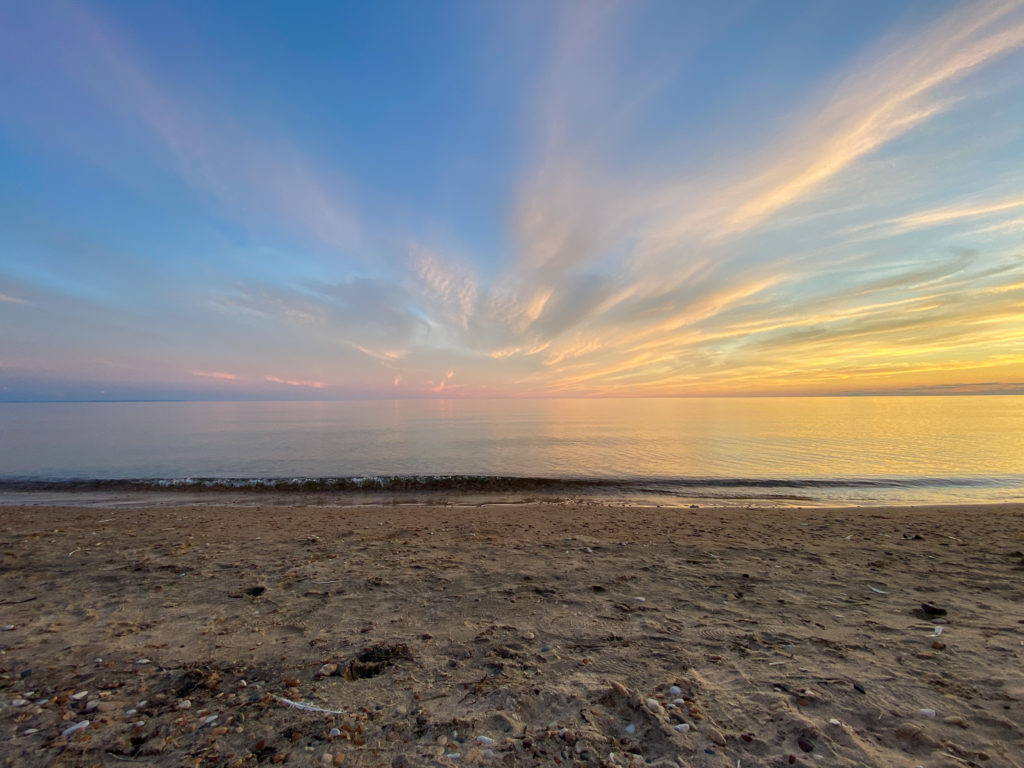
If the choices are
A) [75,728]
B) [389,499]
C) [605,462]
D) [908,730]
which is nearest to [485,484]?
[389,499]

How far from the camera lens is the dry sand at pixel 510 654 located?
136 inches

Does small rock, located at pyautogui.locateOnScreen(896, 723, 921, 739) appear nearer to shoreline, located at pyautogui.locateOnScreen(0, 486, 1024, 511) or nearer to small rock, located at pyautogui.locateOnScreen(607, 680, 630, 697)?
small rock, located at pyautogui.locateOnScreen(607, 680, 630, 697)

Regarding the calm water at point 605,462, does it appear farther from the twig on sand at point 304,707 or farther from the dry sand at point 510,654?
the twig on sand at point 304,707

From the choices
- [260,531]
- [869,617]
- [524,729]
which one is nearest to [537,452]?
[260,531]

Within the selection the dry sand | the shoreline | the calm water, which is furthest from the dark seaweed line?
the dry sand

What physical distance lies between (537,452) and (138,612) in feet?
107

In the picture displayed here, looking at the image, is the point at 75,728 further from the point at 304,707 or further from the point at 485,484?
the point at 485,484

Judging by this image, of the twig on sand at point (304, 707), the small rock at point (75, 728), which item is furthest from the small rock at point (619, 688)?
the small rock at point (75, 728)

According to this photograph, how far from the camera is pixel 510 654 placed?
16.2 feet

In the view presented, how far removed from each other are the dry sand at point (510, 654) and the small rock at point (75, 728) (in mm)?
24

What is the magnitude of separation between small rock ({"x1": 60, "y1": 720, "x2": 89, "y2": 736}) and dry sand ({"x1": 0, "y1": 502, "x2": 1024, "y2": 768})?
24mm

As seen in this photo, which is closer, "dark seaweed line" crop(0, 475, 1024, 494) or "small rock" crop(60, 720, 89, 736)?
"small rock" crop(60, 720, 89, 736)

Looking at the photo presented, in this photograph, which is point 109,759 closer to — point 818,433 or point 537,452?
point 537,452

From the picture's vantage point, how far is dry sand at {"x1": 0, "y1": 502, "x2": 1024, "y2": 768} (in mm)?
3463
